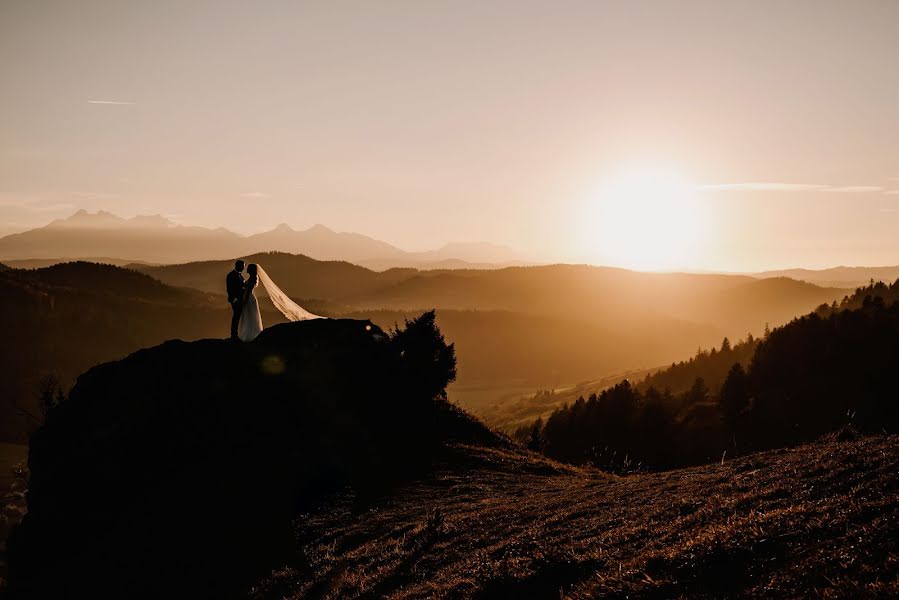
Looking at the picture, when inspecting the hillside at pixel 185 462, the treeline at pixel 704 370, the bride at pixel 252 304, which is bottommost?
the treeline at pixel 704 370

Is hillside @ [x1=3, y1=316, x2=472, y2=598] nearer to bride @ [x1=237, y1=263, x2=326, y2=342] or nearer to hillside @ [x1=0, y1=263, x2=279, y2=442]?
bride @ [x1=237, y1=263, x2=326, y2=342]

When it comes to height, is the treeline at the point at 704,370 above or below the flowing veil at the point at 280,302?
below

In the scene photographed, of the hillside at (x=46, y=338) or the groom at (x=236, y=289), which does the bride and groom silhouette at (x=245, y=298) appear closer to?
the groom at (x=236, y=289)

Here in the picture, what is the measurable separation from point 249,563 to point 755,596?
15.4 meters

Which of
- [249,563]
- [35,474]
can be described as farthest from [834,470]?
[35,474]

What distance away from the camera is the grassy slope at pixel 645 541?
8023mm

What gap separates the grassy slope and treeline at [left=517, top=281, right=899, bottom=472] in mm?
43435

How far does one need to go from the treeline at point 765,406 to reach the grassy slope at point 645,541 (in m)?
43.4

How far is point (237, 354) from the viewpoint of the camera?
20.5 meters

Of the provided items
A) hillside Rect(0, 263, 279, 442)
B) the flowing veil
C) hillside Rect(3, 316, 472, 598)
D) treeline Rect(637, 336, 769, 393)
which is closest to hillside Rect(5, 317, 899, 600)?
hillside Rect(3, 316, 472, 598)

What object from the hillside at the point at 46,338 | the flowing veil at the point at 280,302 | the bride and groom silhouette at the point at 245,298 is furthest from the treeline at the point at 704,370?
the hillside at the point at 46,338

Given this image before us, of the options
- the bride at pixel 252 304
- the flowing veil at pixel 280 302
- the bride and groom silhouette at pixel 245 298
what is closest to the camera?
the bride and groom silhouette at pixel 245 298

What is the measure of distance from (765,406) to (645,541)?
9324cm

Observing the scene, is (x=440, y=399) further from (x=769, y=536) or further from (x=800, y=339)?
(x=800, y=339)
